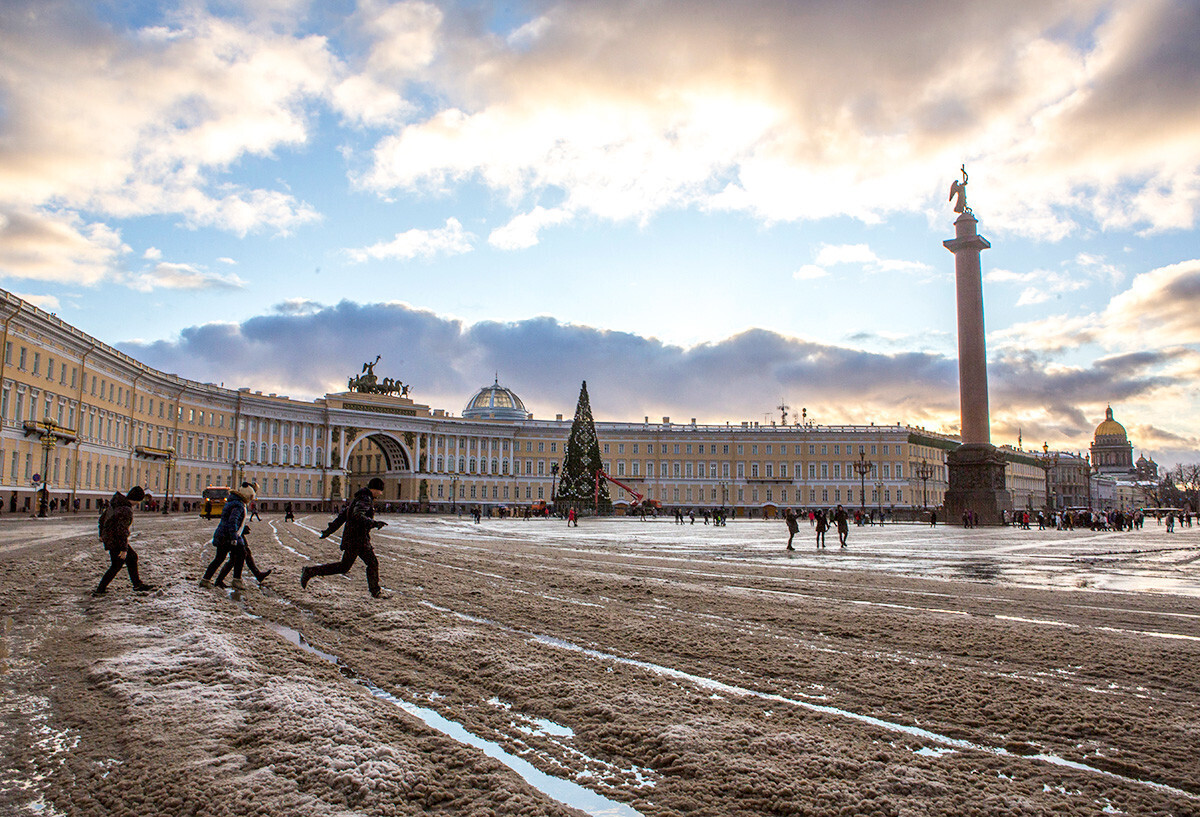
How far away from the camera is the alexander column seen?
50.7 m

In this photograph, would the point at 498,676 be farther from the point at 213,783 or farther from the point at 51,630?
the point at 51,630

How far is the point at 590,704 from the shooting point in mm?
5797

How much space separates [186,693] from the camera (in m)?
6.02

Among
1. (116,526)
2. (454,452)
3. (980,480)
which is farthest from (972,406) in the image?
(454,452)

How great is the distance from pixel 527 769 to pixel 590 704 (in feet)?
4.25

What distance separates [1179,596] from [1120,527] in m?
49.2

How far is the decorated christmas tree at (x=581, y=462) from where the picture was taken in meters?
68.9

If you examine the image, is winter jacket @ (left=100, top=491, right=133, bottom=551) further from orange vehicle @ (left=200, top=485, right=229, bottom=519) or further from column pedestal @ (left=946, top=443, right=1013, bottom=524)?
column pedestal @ (left=946, top=443, right=1013, bottom=524)

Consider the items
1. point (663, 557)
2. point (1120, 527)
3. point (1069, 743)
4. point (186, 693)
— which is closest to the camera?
point (1069, 743)

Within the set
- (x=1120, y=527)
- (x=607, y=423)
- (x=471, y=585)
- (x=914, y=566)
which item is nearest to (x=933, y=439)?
(x=607, y=423)

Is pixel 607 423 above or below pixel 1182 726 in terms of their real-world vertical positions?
above

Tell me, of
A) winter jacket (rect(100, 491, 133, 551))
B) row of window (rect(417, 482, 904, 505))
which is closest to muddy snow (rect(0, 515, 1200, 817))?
winter jacket (rect(100, 491, 133, 551))

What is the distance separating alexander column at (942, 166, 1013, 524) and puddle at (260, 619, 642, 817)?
2017 inches

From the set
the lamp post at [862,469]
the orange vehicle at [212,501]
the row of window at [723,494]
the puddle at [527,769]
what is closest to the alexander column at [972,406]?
the lamp post at [862,469]
